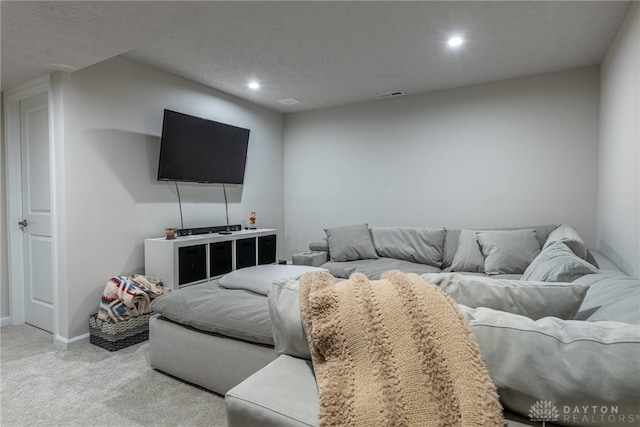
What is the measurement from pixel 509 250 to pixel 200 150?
3253 mm

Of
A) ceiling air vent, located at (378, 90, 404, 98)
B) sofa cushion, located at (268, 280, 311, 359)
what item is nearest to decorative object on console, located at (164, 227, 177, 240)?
sofa cushion, located at (268, 280, 311, 359)

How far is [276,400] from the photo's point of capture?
99cm

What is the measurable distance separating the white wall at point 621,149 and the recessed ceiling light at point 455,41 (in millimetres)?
1073

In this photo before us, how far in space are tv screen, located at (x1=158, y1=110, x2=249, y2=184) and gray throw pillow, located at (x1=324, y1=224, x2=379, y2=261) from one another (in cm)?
142

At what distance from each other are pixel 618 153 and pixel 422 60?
5.82ft

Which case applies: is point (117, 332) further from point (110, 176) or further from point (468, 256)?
point (468, 256)

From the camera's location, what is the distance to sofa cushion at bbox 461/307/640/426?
0.75 metres

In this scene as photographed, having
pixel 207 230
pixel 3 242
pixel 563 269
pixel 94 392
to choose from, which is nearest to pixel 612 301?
pixel 563 269

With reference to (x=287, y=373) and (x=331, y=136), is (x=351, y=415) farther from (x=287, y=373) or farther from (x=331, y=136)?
(x=331, y=136)

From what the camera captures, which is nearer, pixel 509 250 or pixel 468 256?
pixel 509 250

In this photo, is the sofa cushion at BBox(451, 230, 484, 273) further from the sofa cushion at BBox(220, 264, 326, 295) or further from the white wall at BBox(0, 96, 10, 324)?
the white wall at BBox(0, 96, 10, 324)

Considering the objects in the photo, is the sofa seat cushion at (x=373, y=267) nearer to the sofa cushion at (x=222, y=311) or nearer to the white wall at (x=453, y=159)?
the white wall at (x=453, y=159)

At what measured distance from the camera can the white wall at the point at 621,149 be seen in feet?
7.27

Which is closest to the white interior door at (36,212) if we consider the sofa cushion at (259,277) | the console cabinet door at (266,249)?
the sofa cushion at (259,277)
